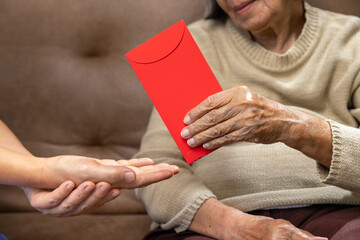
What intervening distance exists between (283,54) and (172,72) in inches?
16.0

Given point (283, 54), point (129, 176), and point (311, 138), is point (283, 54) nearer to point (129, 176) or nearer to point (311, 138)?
point (311, 138)

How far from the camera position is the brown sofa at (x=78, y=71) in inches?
48.6

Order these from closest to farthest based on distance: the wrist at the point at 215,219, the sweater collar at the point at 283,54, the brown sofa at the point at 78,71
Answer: the wrist at the point at 215,219 → the sweater collar at the point at 283,54 → the brown sofa at the point at 78,71

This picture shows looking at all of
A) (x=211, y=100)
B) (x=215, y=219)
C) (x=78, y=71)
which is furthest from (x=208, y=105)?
(x=78, y=71)

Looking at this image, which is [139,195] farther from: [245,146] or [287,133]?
[287,133]

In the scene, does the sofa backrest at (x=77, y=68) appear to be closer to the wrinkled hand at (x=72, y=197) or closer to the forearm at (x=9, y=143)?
the forearm at (x=9, y=143)

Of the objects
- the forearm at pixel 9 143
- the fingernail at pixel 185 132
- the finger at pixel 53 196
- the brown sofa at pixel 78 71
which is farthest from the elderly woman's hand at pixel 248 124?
the brown sofa at pixel 78 71

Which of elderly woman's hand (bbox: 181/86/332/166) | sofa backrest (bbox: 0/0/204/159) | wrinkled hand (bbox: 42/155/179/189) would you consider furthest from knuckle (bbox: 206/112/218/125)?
sofa backrest (bbox: 0/0/204/159)

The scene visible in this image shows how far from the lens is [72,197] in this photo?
2.55 ft

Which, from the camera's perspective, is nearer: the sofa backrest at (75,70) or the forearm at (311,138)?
the forearm at (311,138)

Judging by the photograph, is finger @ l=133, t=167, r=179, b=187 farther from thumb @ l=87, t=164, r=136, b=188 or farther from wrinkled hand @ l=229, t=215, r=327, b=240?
wrinkled hand @ l=229, t=215, r=327, b=240

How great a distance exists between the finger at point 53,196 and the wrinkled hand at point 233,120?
0.23 meters

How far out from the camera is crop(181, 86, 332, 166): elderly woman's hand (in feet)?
2.64

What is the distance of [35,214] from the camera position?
1.15m
